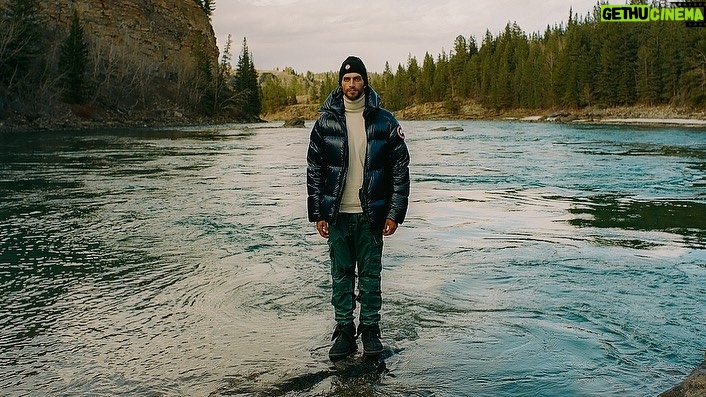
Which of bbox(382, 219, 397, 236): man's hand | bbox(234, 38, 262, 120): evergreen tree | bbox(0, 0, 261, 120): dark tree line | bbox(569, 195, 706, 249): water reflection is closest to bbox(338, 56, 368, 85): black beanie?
bbox(382, 219, 397, 236): man's hand

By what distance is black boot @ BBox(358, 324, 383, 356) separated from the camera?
4.56 meters

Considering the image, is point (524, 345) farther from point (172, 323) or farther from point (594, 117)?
point (594, 117)

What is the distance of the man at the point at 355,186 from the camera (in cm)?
459

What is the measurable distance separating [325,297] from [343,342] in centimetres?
148

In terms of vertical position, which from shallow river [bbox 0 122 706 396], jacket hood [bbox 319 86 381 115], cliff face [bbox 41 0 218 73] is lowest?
shallow river [bbox 0 122 706 396]

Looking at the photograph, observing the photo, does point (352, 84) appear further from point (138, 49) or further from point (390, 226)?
point (138, 49)

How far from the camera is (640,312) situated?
18.1ft

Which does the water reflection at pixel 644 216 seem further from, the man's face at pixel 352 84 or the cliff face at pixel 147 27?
the cliff face at pixel 147 27

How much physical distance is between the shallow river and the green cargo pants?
33cm

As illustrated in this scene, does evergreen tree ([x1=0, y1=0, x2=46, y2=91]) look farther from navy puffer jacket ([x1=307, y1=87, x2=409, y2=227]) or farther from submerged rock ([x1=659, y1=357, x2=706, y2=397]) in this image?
submerged rock ([x1=659, y1=357, x2=706, y2=397])

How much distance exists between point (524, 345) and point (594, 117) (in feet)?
295

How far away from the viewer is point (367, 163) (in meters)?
4.61

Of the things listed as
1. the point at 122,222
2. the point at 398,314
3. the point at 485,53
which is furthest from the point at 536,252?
the point at 485,53

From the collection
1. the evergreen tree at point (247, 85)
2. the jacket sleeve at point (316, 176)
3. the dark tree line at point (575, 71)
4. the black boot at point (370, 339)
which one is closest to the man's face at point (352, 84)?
the jacket sleeve at point (316, 176)
